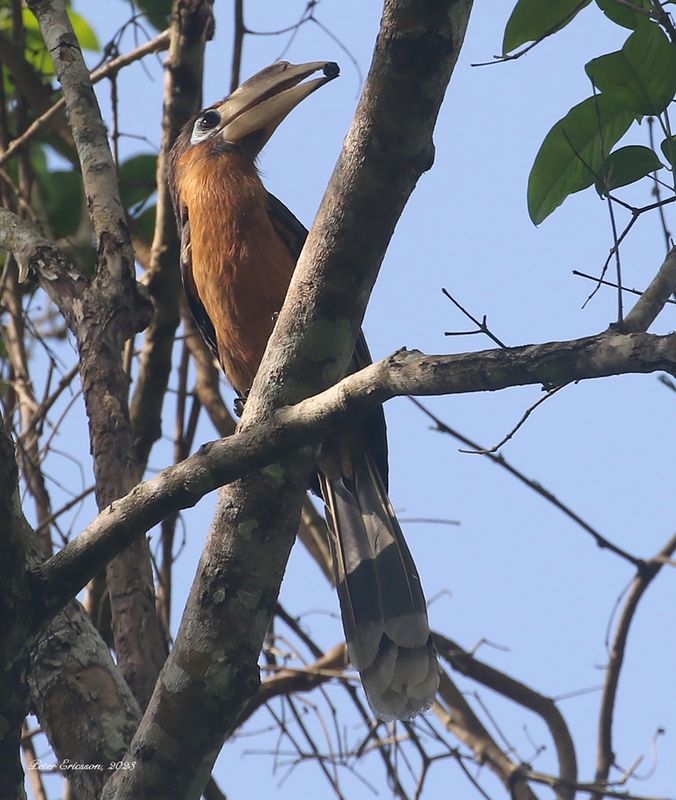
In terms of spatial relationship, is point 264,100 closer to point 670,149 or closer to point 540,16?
point 540,16

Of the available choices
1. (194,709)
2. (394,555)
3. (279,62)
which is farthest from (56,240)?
(194,709)

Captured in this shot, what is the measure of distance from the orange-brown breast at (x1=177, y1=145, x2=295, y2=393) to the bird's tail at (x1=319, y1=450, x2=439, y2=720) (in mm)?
522

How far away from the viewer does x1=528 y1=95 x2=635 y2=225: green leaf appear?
2445 millimetres

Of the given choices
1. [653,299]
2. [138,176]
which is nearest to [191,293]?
[138,176]

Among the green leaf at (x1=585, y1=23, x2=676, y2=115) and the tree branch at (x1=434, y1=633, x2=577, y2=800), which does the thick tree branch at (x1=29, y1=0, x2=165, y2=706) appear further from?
the green leaf at (x1=585, y1=23, x2=676, y2=115)

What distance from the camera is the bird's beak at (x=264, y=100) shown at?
431 cm

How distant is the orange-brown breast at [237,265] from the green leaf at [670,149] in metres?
1.89

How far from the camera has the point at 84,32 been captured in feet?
17.1

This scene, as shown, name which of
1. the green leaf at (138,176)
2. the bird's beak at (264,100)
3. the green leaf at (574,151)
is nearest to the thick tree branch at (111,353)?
the bird's beak at (264,100)

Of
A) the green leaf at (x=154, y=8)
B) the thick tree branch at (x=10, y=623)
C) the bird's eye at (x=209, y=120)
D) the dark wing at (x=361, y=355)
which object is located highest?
the green leaf at (x=154, y=8)

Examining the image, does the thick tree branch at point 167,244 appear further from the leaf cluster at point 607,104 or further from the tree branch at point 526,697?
the leaf cluster at point 607,104

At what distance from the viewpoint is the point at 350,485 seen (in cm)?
399

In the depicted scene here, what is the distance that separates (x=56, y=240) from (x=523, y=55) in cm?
284

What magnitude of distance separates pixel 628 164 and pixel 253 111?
2394mm
